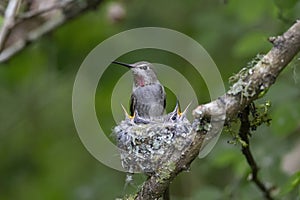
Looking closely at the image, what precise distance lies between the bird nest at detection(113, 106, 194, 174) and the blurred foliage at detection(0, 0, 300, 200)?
0.79 m

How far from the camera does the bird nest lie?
304 centimetres

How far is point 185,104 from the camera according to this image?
352cm

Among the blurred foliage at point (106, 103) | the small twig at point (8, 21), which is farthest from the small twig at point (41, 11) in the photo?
the blurred foliage at point (106, 103)

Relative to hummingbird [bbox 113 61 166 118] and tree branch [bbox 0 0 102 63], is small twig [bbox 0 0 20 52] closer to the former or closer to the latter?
tree branch [bbox 0 0 102 63]

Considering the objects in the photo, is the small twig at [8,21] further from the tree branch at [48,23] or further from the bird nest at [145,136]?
the bird nest at [145,136]

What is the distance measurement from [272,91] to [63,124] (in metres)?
2.88

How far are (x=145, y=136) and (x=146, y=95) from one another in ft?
1.76

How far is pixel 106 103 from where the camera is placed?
557 centimetres

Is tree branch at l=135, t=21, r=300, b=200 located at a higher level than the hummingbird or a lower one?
lower

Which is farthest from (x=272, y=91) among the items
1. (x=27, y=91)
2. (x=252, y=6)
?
(x=27, y=91)

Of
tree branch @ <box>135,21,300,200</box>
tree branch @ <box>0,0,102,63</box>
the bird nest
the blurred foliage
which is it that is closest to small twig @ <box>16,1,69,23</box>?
tree branch @ <box>0,0,102,63</box>

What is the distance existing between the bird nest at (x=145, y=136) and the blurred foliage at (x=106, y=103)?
79 cm

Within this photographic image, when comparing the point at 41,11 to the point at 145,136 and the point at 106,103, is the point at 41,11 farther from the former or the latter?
the point at 145,136

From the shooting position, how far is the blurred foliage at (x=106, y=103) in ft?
14.5
